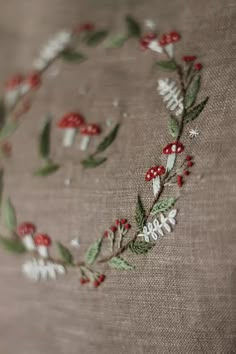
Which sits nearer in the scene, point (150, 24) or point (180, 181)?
point (180, 181)

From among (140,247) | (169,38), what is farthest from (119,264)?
(169,38)

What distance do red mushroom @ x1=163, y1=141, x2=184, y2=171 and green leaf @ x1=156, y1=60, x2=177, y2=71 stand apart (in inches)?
3.6

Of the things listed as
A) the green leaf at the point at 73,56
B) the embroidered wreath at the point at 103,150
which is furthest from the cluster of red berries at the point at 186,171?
the green leaf at the point at 73,56

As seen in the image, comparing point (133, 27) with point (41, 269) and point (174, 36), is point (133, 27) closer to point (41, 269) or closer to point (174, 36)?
point (174, 36)

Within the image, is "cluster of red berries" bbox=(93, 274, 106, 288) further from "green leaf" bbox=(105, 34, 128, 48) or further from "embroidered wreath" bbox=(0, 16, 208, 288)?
"green leaf" bbox=(105, 34, 128, 48)

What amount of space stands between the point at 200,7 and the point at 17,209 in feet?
0.92

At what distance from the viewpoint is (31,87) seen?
57cm

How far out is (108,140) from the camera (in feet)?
1.55

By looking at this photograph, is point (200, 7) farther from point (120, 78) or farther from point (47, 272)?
point (47, 272)

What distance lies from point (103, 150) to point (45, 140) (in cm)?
8

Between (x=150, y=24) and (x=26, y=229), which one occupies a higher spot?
(x=150, y=24)

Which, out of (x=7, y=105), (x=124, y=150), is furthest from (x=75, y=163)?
(x=7, y=105)

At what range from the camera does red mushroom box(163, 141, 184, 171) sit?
42 cm

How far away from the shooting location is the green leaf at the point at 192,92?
0.43m
